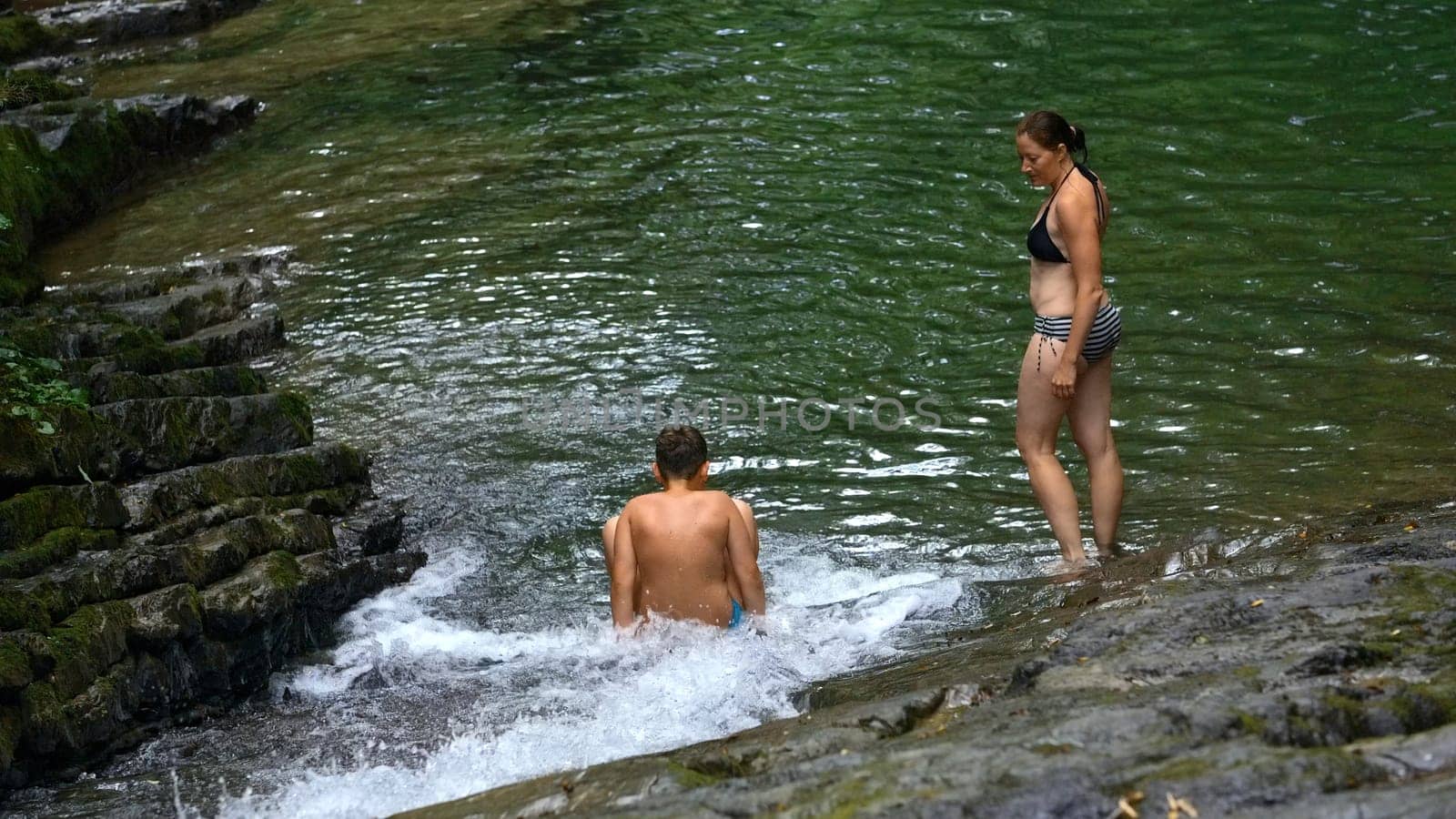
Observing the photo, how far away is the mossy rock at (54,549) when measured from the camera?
601 cm

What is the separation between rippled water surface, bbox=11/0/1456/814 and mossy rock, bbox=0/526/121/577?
963 millimetres

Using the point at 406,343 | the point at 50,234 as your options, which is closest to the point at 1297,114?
the point at 406,343

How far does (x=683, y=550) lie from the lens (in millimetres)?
6293

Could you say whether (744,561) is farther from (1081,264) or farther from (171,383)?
(171,383)

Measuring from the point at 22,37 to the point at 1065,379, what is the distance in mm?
21912

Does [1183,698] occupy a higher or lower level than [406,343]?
higher

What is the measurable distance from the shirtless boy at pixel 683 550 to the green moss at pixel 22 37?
19.8 metres

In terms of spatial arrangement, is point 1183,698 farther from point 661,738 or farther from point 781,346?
point 781,346

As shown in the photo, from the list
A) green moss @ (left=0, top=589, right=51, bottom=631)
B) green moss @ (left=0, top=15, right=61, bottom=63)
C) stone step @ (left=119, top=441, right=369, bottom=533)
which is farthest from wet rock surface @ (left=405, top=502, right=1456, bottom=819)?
green moss @ (left=0, top=15, right=61, bottom=63)

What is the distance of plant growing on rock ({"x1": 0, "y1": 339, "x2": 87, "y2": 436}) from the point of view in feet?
22.4

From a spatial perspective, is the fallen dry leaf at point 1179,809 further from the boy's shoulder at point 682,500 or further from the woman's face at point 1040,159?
the woman's face at point 1040,159

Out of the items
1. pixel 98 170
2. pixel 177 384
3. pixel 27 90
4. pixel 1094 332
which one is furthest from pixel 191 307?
pixel 1094 332

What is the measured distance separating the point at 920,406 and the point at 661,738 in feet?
14.5

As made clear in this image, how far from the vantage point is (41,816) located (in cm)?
515
